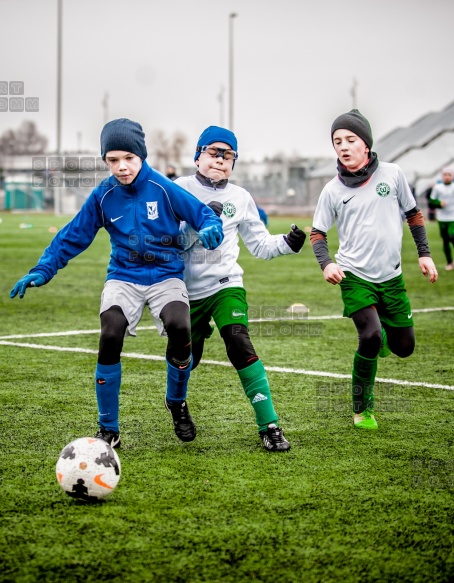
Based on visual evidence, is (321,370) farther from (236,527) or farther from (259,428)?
(236,527)

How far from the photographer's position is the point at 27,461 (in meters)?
4.75

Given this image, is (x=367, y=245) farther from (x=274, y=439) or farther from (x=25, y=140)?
(x=25, y=140)

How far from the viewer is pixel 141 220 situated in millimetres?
5184

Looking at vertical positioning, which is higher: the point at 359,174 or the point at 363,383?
the point at 359,174

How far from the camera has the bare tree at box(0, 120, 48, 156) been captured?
100 meters

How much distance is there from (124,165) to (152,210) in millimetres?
309

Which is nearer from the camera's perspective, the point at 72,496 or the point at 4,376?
the point at 72,496

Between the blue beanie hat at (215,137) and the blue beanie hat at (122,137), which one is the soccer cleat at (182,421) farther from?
the blue beanie hat at (215,137)

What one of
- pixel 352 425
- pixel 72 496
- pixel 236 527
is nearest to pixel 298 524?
pixel 236 527

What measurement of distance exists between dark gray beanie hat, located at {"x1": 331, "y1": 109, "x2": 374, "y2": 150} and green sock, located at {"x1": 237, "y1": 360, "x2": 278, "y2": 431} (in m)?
1.63

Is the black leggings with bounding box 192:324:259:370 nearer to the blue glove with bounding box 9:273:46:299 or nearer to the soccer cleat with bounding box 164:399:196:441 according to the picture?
the soccer cleat with bounding box 164:399:196:441

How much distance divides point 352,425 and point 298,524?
1948 mm

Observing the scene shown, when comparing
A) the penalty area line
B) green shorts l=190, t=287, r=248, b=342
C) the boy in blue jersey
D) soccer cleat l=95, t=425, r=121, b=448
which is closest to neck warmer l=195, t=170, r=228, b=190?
the boy in blue jersey

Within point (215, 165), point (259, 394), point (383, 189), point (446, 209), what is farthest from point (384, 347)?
point (446, 209)
